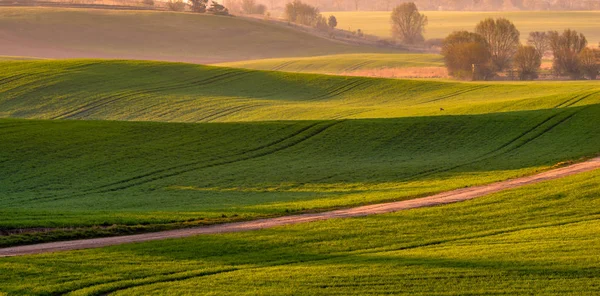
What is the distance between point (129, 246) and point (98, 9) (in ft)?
423

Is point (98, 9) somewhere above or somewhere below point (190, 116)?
above

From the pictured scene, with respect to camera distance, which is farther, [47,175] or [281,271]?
[47,175]

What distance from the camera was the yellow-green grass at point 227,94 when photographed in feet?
180

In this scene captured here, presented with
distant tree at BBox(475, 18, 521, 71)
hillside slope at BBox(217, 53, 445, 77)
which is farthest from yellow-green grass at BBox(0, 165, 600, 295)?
hillside slope at BBox(217, 53, 445, 77)

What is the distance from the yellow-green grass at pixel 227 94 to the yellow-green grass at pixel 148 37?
46.6 metres

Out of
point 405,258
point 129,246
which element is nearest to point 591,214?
point 405,258

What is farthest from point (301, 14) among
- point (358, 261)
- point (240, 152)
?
point (358, 261)

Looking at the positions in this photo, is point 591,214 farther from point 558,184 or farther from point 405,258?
point 405,258

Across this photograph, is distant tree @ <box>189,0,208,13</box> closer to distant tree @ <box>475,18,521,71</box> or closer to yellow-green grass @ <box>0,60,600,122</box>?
distant tree @ <box>475,18,521,71</box>

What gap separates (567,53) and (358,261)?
77.8 metres

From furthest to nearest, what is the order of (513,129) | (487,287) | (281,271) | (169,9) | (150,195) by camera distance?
(169,9) → (513,129) → (150,195) → (281,271) → (487,287)

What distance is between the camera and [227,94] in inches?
2598

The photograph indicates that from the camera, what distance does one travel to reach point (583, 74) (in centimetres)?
8831

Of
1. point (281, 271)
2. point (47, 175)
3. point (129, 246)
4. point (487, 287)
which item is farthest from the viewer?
point (47, 175)
